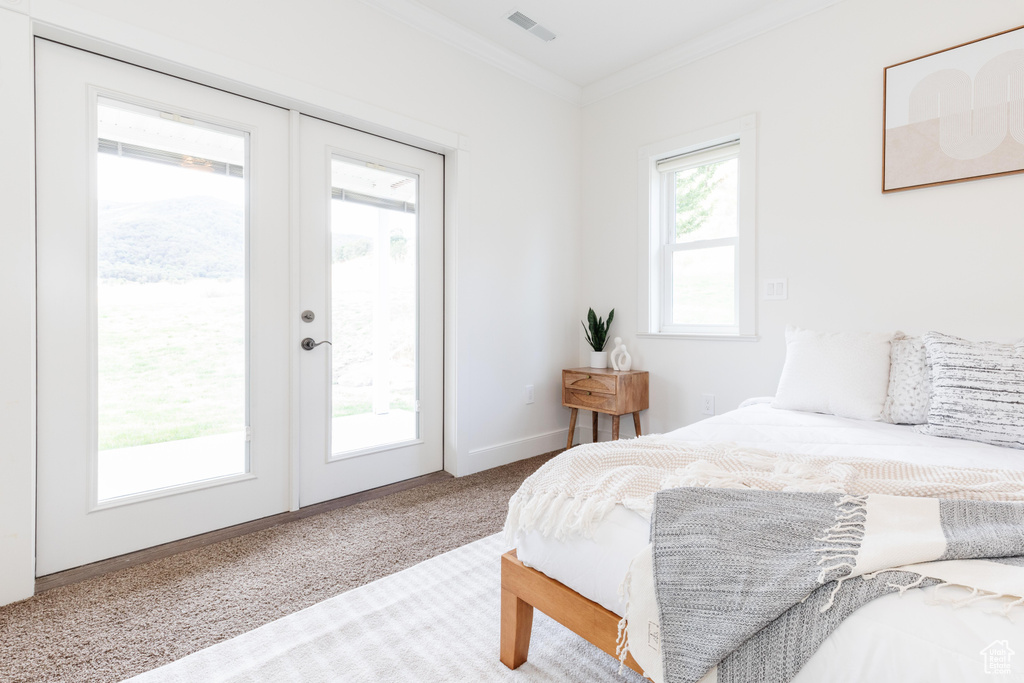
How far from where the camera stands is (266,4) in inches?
86.6

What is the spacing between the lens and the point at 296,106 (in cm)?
236

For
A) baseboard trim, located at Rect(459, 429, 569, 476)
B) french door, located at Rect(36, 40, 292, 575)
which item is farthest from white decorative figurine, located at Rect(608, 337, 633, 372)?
french door, located at Rect(36, 40, 292, 575)

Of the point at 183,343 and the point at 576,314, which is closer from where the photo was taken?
the point at 183,343

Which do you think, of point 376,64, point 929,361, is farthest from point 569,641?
point 376,64

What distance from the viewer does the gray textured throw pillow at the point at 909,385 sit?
1.88 m

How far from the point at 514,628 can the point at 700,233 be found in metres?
2.72

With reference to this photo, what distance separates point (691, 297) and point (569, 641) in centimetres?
241

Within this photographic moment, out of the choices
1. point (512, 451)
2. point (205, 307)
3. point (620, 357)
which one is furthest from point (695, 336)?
point (205, 307)

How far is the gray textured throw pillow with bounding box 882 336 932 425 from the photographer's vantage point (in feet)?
6.17

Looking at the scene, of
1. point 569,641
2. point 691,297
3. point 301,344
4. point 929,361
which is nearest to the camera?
point 569,641

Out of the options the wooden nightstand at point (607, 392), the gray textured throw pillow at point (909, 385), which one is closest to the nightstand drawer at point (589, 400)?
the wooden nightstand at point (607, 392)

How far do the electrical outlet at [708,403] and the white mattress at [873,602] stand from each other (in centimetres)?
100

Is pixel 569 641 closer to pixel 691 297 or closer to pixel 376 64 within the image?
pixel 691 297

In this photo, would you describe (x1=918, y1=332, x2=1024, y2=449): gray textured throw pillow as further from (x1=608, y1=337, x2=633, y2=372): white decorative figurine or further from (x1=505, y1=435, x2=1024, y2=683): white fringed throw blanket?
(x1=608, y1=337, x2=633, y2=372): white decorative figurine
